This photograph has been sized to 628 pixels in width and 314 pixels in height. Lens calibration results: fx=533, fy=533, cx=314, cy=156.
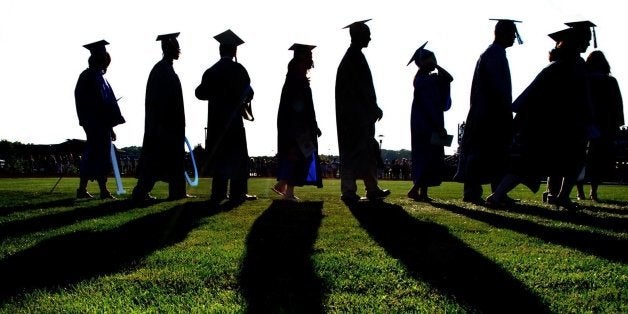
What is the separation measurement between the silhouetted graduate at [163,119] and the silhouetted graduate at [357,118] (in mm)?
2642

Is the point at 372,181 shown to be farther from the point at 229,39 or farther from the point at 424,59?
the point at 229,39

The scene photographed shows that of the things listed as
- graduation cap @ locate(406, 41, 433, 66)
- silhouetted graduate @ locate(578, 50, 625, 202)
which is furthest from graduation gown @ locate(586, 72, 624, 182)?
graduation cap @ locate(406, 41, 433, 66)

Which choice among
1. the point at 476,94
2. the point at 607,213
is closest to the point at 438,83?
the point at 476,94

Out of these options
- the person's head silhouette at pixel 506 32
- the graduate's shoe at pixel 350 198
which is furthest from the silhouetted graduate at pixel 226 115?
the person's head silhouette at pixel 506 32

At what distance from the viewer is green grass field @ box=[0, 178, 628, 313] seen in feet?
8.14

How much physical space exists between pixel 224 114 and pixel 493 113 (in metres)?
3.98

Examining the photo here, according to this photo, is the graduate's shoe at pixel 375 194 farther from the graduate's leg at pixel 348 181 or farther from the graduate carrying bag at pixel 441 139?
the graduate carrying bag at pixel 441 139

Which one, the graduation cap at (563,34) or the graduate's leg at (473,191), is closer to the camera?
the graduation cap at (563,34)

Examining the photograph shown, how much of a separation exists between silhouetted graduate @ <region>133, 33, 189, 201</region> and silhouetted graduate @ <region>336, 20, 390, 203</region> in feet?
8.67

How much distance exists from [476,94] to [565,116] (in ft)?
5.12

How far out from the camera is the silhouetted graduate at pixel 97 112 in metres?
8.91

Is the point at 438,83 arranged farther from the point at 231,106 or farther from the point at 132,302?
the point at 132,302

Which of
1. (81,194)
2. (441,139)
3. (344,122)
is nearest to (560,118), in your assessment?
(441,139)

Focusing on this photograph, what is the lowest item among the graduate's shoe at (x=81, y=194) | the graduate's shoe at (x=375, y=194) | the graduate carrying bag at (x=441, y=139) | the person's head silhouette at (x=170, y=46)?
the graduate's shoe at (x=81, y=194)
